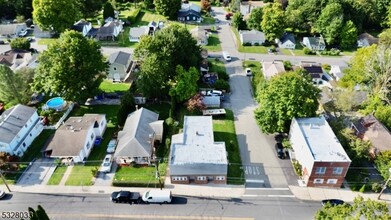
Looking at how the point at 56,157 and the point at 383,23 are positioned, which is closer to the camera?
the point at 56,157

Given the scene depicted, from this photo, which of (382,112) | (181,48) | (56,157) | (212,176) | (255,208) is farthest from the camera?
(181,48)

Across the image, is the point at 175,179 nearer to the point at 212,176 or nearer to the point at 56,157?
the point at 212,176

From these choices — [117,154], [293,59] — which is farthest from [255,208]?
[293,59]

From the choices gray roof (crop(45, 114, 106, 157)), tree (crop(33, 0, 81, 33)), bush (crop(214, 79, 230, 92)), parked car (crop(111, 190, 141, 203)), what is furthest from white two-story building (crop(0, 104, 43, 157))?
tree (crop(33, 0, 81, 33))

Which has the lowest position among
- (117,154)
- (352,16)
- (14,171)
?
(14,171)

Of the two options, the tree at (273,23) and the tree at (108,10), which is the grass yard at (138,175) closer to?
the tree at (273,23)

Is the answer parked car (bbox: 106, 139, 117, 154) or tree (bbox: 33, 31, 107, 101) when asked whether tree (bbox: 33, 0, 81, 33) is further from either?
parked car (bbox: 106, 139, 117, 154)

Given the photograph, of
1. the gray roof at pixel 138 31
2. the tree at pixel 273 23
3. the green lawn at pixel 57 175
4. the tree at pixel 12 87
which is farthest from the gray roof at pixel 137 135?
the tree at pixel 273 23

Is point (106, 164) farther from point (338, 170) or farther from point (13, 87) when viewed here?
point (338, 170)
